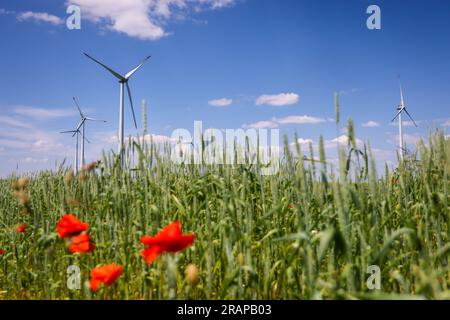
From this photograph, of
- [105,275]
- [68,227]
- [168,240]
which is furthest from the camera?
[68,227]

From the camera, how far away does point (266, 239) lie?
8.64 feet

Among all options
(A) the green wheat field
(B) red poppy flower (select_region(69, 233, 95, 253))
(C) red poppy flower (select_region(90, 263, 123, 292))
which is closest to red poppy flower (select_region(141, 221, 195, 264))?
(A) the green wheat field

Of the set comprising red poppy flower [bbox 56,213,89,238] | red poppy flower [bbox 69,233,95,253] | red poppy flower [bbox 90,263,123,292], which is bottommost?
red poppy flower [bbox 90,263,123,292]

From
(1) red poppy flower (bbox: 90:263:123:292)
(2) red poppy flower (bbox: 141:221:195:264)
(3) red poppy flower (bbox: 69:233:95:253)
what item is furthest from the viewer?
(3) red poppy flower (bbox: 69:233:95:253)

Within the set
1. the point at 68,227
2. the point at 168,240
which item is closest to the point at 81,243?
the point at 68,227

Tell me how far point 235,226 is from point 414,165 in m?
2.23

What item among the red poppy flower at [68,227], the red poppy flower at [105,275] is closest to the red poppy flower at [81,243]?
the red poppy flower at [68,227]

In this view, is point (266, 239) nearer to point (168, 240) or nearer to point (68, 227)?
point (168, 240)

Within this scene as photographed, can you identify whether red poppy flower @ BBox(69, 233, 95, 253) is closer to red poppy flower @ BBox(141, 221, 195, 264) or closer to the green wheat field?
the green wheat field

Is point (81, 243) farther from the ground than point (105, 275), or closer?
farther from the ground

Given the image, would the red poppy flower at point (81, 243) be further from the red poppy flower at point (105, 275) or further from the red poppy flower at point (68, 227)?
the red poppy flower at point (105, 275)

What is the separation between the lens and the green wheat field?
6.73 ft

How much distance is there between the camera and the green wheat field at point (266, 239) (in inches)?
80.7
